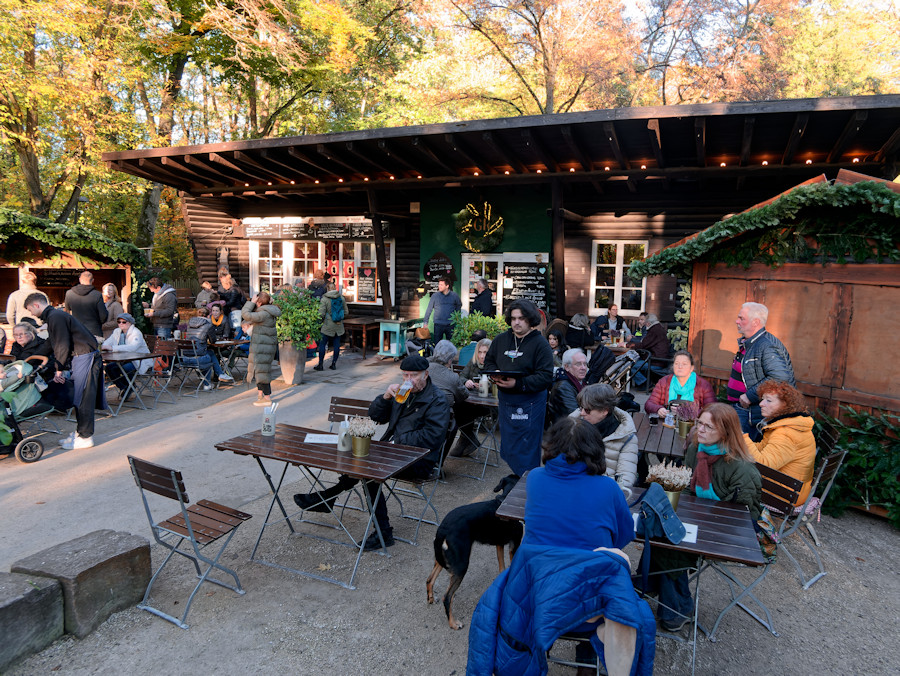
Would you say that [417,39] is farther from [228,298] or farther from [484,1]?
[228,298]

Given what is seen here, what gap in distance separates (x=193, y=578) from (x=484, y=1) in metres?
23.4

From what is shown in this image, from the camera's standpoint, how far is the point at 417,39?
23.9 m

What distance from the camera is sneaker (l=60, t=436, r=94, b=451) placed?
6414mm

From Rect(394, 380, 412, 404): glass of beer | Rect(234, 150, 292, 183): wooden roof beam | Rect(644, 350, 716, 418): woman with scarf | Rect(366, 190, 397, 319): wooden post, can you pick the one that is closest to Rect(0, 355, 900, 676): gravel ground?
Rect(394, 380, 412, 404): glass of beer

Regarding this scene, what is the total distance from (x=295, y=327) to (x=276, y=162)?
3961 mm

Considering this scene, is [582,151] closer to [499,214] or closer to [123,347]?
[499,214]

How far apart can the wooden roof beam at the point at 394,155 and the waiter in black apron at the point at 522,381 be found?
6061 millimetres

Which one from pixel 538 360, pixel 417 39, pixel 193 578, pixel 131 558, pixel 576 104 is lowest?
pixel 193 578

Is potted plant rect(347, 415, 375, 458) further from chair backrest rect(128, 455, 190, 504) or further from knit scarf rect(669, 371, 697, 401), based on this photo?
knit scarf rect(669, 371, 697, 401)

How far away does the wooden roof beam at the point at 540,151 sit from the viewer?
8786 millimetres

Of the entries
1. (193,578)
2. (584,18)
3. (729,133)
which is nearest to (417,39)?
(584,18)

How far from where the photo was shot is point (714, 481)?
11.8ft

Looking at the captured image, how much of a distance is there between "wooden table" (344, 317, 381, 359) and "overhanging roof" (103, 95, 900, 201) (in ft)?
9.47

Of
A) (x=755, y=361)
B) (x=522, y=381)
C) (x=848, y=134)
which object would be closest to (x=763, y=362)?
(x=755, y=361)
